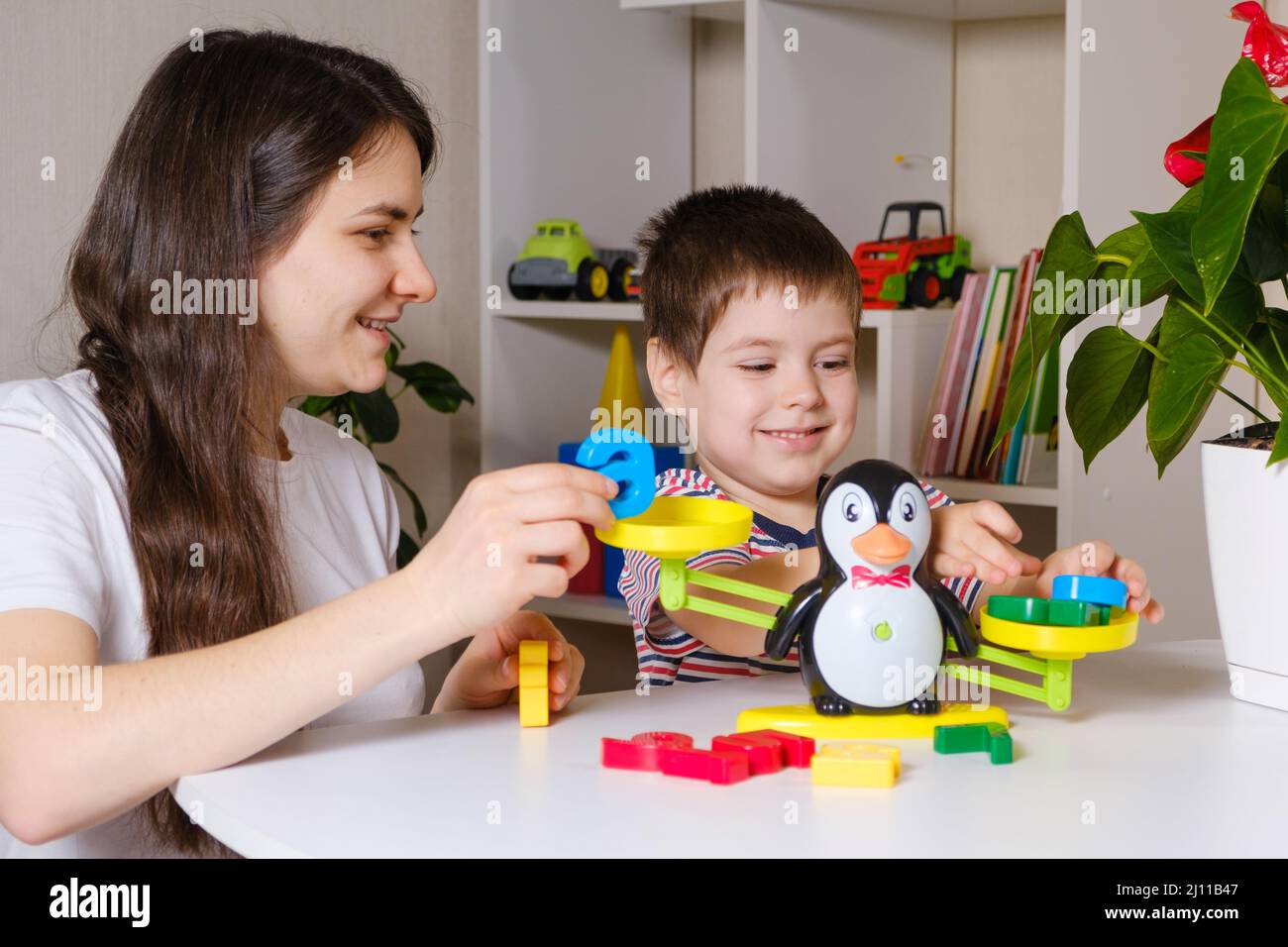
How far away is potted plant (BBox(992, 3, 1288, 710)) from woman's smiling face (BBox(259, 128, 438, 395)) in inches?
19.7

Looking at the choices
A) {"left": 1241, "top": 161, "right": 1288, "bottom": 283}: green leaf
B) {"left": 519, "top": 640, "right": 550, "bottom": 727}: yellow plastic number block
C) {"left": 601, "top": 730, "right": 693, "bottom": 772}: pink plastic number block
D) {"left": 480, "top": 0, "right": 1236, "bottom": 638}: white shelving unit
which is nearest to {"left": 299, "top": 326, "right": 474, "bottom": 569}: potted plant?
{"left": 480, "top": 0, "right": 1236, "bottom": 638}: white shelving unit

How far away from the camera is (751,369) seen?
1262 millimetres

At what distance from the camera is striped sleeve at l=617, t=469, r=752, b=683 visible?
1.07 meters

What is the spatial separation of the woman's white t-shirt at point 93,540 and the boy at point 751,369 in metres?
0.25

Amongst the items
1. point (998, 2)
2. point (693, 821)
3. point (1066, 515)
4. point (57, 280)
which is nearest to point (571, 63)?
point (998, 2)

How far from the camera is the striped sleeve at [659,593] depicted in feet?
3.50

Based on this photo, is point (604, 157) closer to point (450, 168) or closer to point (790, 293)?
point (450, 168)

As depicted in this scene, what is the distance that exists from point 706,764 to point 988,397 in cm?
117

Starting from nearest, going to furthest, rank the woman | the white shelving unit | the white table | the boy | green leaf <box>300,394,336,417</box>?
the white table < the woman < the boy < the white shelving unit < green leaf <box>300,394,336,417</box>

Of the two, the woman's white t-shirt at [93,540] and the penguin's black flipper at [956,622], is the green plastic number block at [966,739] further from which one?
the woman's white t-shirt at [93,540]

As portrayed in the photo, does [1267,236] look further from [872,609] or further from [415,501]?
[415,501]

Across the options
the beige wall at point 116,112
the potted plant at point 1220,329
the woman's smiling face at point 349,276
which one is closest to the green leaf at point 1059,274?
the potted plant at point 1220,329

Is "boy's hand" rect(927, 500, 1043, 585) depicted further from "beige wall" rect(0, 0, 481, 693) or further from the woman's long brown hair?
"beige wall" rect(0, 0, 481, 693)
